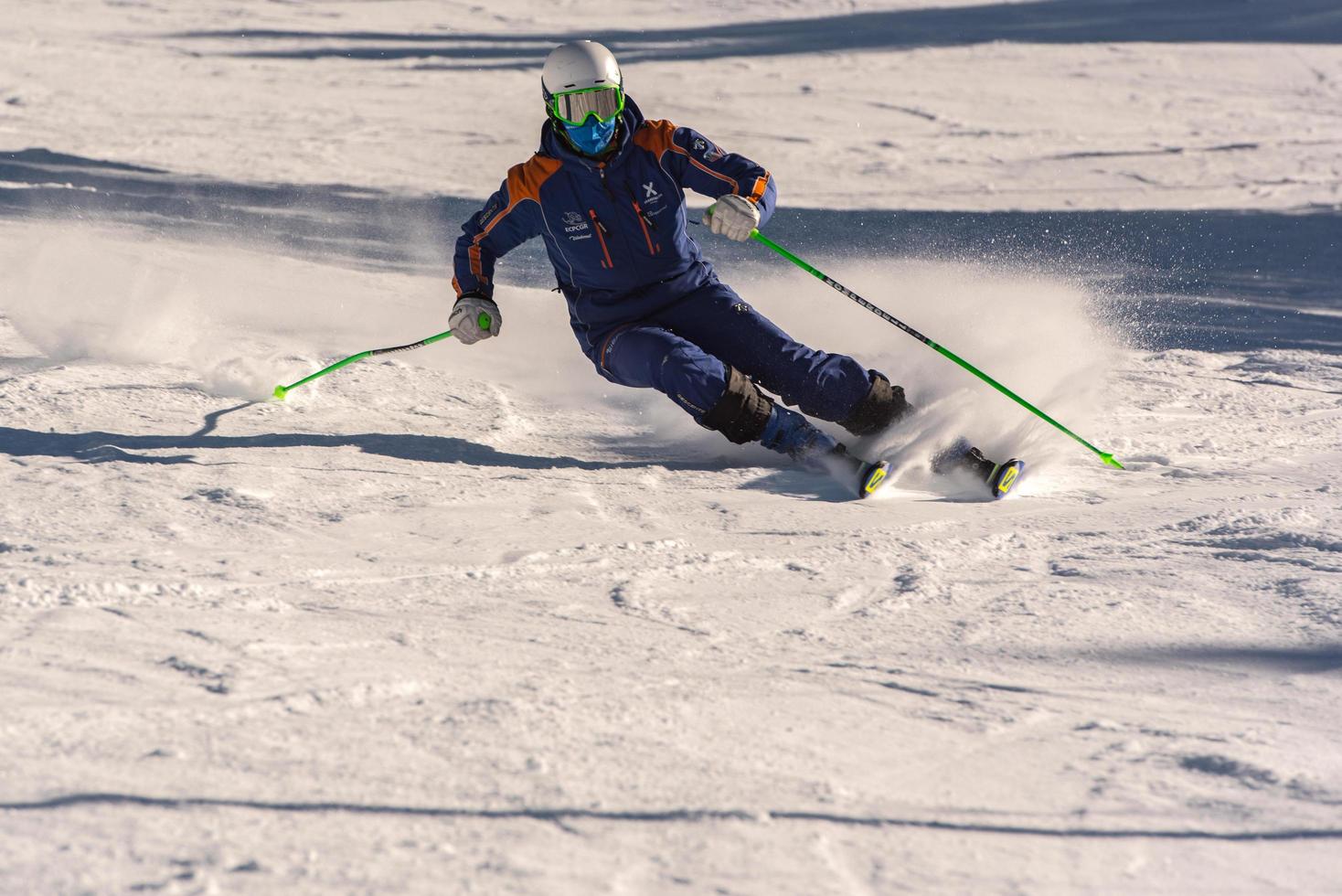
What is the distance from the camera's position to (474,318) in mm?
4246

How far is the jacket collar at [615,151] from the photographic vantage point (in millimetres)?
4004

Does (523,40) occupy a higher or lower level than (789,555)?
higher

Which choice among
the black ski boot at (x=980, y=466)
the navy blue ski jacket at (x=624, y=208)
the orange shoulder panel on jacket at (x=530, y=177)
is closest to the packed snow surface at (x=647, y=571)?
the black ski boot at (x=980, y=466)

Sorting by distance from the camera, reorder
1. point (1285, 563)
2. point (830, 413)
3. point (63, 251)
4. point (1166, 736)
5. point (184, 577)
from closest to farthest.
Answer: point (1166, 736)
point (184, 577)
point (1285, 563)
point (830, 413)
point (63, 251)

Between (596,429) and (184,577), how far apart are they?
1865mm

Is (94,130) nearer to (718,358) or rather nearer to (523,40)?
(523,40)

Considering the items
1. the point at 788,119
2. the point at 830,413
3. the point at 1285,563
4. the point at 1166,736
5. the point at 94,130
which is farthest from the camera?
the point at 788,119

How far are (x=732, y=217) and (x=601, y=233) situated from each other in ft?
1.39

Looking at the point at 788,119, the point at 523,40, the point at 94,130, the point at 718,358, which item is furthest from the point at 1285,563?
the point at 523,40

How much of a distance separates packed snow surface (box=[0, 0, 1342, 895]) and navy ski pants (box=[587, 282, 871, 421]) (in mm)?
259

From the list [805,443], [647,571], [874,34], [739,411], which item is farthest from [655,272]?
[874,34]

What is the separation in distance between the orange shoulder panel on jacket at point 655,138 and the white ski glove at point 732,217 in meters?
0.27

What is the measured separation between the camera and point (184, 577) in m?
3.02

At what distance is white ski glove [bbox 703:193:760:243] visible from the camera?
3.96 meters
